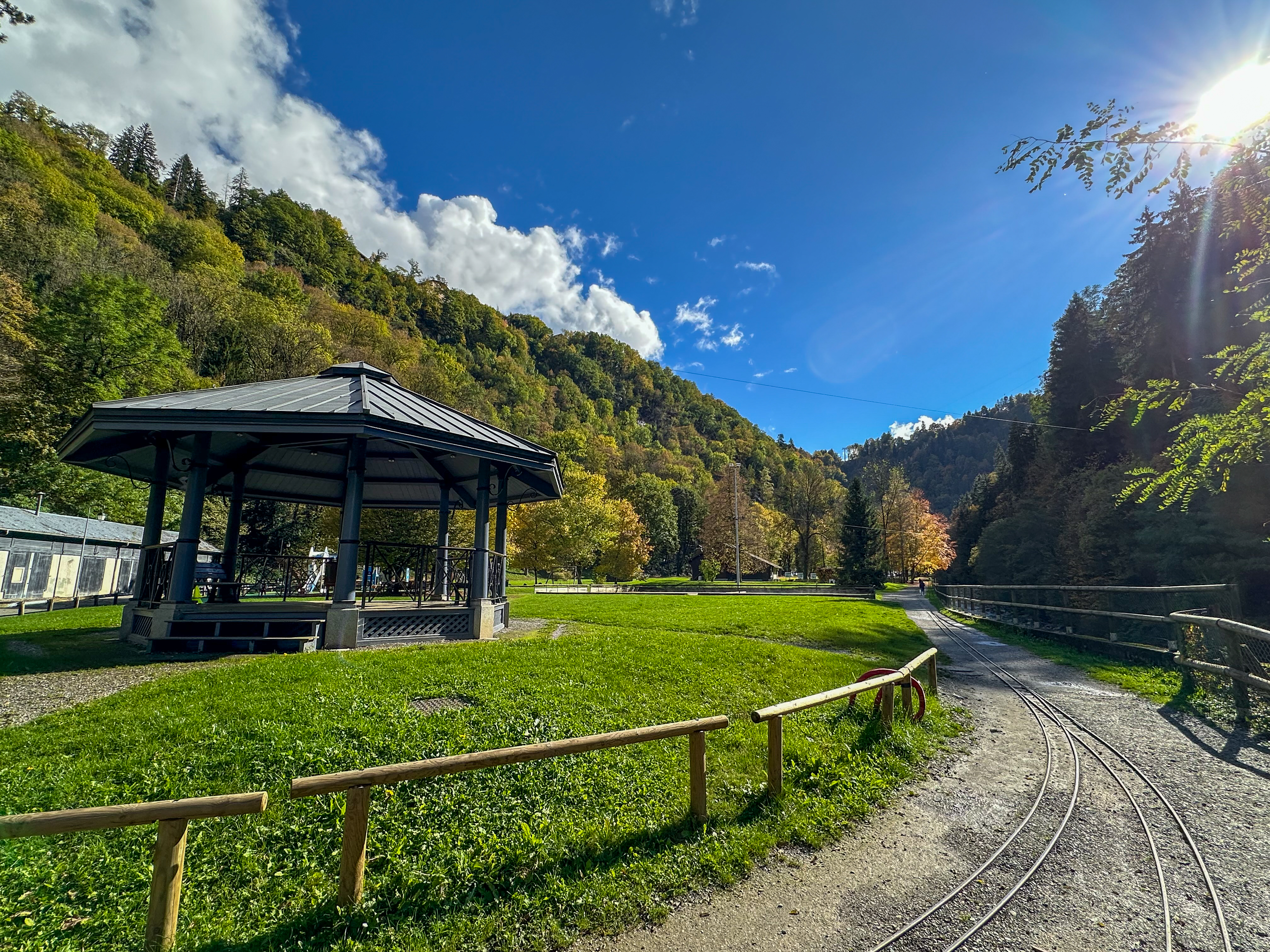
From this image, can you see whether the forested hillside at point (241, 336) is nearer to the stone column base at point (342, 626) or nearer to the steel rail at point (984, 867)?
the stone column base at point (342, 626)

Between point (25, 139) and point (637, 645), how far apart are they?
239ft

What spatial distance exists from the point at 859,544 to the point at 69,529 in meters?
47.6

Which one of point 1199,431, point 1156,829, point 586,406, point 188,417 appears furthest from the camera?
point 586,406

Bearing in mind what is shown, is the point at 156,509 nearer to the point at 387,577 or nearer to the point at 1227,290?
the point at 387,577

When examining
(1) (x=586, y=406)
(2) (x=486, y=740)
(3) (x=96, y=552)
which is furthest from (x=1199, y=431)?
(1) (x=586, y=406)

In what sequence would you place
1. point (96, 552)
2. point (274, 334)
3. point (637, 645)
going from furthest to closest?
point (274, 334), point (96, 552), point (637, 645)

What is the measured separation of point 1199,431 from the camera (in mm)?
4051

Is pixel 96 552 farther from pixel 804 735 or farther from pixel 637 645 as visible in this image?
pixel 804 735

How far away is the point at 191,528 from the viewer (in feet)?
30.4

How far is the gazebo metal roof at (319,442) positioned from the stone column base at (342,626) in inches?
117

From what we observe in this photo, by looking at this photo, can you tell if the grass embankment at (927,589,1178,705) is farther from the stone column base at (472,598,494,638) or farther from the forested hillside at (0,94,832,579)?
the forested hillside at (0,94,832,579)

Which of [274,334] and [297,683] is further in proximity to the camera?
[274,334]

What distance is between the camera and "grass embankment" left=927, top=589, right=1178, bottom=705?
8.62m

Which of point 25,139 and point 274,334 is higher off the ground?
point 25,139
